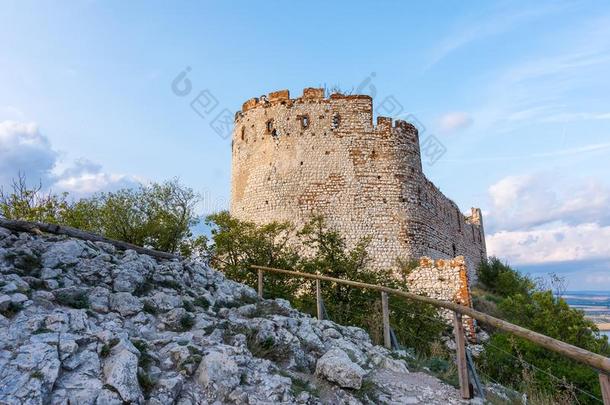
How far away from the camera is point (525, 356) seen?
1232cm

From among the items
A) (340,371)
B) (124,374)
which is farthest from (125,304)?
(340,371)

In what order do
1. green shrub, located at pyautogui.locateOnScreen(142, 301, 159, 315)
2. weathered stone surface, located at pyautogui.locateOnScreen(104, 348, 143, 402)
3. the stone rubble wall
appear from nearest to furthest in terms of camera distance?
weathered stone surface, located at pyautogui.locateOnScreen(104, 348, 143, 402), green shrub, located at pyautogui.locateOnScreen(142, 301, 159, 315), the stone rubble wall

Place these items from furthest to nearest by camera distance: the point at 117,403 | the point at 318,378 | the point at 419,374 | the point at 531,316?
the point at 531,316, the point at 419,374, the point at 318,378, the point at 117,403

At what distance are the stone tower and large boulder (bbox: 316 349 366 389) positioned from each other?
42.0 feet

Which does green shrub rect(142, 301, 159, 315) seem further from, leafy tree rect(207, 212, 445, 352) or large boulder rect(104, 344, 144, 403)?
leafy tree rect(207, 212, 445, 352)

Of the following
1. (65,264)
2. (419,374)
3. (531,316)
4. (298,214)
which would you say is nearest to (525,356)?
(531,316)

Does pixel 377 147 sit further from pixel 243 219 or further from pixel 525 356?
pixel 525 356

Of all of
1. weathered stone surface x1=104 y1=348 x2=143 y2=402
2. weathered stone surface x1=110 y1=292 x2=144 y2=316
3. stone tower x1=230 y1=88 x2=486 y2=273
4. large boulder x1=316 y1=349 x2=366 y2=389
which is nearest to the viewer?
weathered stone surface x1=104 y1=348 x2=143 y2=402

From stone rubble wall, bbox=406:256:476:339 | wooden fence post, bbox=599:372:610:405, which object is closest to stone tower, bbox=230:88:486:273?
stone rubble wall, bbox=406:256:476:339

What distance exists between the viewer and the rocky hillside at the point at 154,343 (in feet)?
12.6

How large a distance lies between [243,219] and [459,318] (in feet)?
48.3

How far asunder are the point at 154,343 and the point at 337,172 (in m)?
14.4

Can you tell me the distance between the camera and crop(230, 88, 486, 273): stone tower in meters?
18.3

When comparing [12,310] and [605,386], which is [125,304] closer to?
[12,310]
